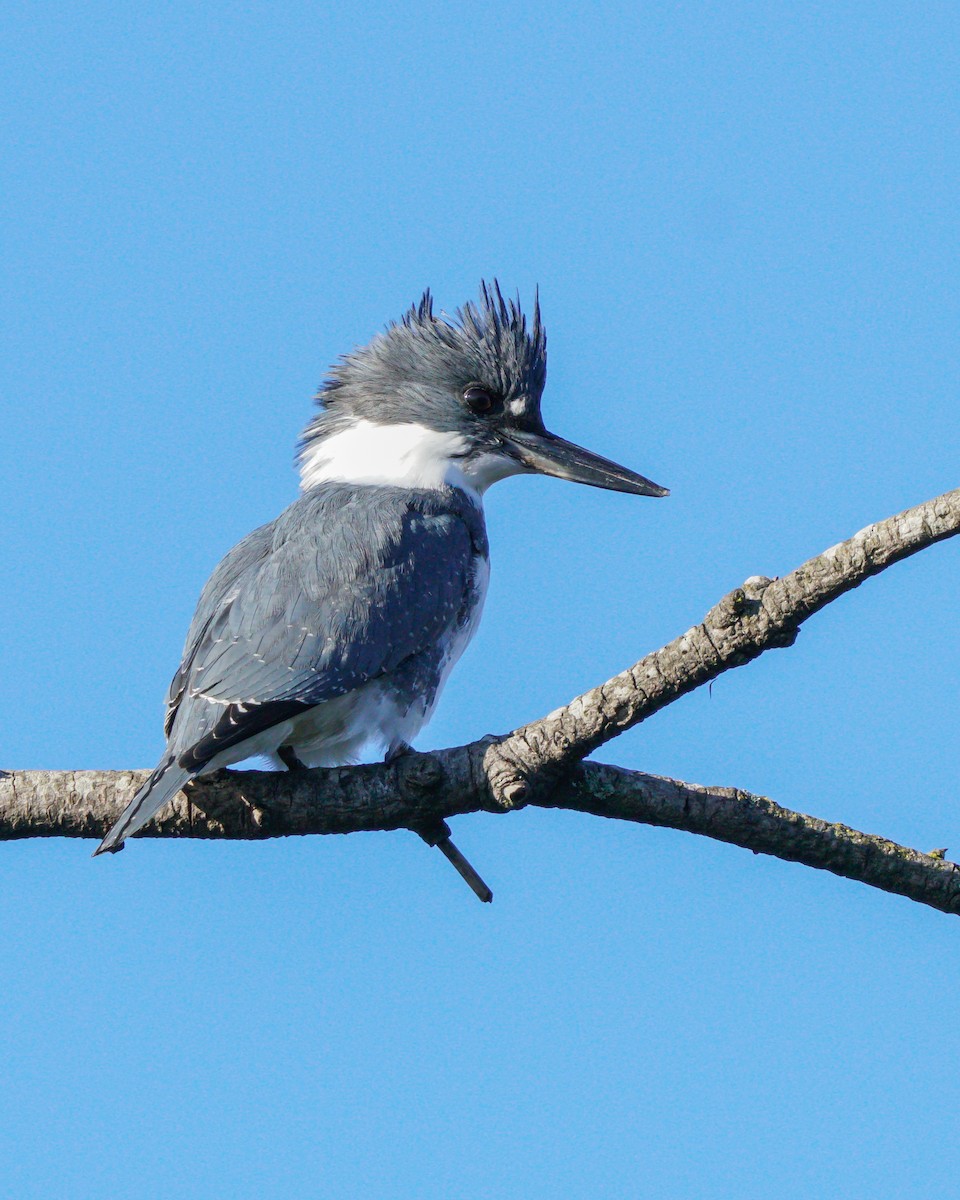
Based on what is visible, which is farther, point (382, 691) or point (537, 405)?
point (537, 405)

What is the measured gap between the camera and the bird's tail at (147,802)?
3.41m

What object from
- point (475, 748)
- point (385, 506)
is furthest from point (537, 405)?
point (475, 748)

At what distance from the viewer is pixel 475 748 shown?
3445 millimetres

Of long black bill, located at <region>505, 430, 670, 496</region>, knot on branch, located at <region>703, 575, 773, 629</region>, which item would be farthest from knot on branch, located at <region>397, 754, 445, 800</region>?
long black bill, located at <region>505, 430, 670, 496</region>

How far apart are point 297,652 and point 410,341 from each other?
5.84 ft

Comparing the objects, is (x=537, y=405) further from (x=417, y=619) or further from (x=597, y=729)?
(x=597, y=729)

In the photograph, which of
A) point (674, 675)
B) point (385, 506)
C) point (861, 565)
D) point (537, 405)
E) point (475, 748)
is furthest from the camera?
point (537, 405)

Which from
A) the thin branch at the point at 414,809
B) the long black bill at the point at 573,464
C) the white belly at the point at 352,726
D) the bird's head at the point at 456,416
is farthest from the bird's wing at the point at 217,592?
the long black bill at the point at 573,464

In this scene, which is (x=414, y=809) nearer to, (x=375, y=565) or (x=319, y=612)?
(x=319, y=612)

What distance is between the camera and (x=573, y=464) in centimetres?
524

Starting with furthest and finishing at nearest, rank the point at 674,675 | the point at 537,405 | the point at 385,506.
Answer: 1. the point at 537,405
2. the point at 385,506
3. the point at 674,675

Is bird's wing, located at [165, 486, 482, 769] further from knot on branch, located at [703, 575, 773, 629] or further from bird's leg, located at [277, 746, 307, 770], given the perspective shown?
knot on branch, located at [703, 575, 773, 629]

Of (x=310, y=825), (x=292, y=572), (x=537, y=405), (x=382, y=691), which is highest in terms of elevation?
(x=537, y=405)

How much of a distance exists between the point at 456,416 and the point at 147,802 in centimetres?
227
